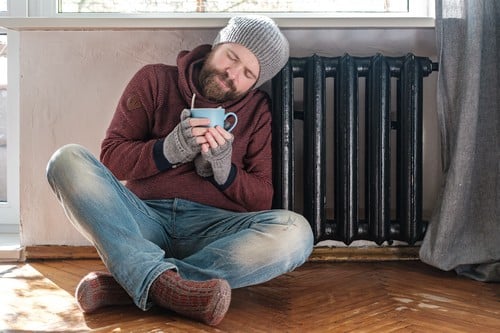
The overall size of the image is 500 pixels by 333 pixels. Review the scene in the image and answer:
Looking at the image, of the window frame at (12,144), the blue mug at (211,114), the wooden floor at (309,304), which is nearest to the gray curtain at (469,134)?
the wooden floor at (309,304)

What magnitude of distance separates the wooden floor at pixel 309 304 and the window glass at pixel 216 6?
29.8 inches

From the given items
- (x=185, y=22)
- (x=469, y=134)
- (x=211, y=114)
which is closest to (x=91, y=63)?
(x=185, y=22)

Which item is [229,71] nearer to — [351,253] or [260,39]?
[260,39]

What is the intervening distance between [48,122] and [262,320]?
92 cm

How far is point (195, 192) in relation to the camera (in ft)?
5.27

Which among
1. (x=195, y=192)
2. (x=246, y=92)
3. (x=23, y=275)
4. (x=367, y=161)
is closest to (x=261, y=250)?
(x=195, y=192)

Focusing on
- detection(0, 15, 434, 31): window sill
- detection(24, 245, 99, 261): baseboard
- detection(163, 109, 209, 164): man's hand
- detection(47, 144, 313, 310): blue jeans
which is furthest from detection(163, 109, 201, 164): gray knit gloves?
detection(24, 245, 99, 261): baseboard

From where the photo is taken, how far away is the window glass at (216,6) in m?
2.07

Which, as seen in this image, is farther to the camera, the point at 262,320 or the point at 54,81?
the point at 54,81

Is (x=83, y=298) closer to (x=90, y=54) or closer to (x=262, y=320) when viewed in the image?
(x=262, y=320)

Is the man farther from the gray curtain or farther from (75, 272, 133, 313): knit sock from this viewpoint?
the gray curtain

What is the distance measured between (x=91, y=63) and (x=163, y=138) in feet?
1.57

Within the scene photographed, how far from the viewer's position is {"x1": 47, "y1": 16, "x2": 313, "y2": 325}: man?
1.31 meters

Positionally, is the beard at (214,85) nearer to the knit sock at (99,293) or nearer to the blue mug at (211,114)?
the blue mug at (211,114)
